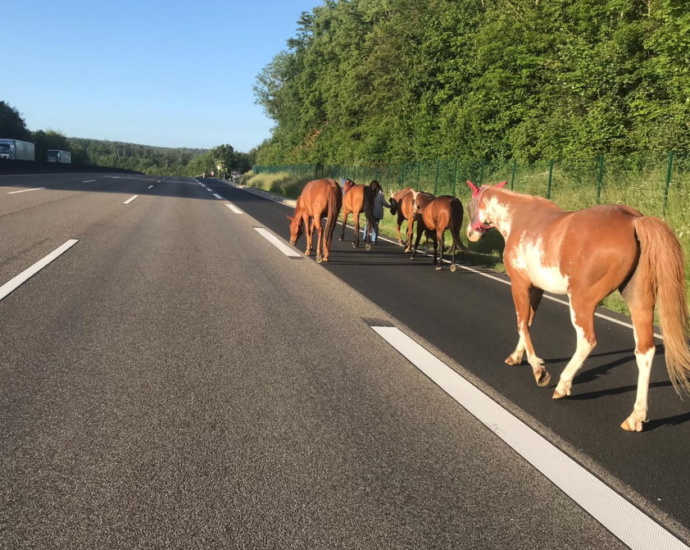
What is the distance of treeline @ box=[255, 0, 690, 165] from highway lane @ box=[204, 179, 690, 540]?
11.0 metres

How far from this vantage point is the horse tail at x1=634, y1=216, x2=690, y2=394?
13.0ft

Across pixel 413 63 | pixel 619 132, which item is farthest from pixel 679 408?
pixel 413 63

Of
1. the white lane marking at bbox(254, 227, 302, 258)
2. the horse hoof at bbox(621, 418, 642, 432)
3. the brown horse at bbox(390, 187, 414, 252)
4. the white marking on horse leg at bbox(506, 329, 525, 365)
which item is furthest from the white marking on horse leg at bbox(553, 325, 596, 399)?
the brown horse at bbox(390, 187, 414, 252)

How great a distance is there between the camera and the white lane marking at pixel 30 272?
23.1 ft

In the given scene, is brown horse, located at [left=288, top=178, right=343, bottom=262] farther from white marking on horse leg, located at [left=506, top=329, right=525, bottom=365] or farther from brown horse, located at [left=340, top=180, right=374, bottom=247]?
white marking on horse leg, located at [left=506, top=329, right=525, bottom=365]

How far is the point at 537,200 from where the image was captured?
17.7ft

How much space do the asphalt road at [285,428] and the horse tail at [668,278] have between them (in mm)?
574

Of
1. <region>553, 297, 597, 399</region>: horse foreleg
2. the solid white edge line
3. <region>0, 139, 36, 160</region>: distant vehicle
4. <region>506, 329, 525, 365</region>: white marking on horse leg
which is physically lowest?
the solid white edge line

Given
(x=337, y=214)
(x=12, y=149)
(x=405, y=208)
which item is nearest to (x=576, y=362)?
(x=337, y=214)

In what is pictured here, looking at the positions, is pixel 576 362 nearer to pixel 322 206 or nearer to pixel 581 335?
pixel 581 335

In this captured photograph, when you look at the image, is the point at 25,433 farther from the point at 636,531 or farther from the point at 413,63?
the point at 413,63

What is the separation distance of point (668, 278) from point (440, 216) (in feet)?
26.4

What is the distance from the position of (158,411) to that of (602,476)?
2729 mm

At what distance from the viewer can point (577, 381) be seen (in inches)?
197
